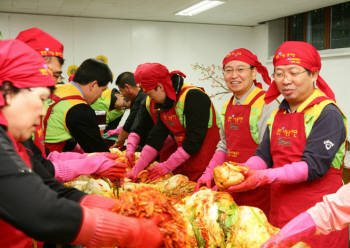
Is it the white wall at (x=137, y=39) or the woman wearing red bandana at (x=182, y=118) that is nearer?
the woman wearing red bandana at (x=182, y=118)

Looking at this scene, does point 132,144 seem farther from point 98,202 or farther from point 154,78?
point 98,202

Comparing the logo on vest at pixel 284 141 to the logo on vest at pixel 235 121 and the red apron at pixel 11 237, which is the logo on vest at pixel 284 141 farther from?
the red apron at pixel 11 237

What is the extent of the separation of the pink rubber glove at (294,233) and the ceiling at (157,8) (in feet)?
17.6

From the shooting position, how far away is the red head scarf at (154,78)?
8.74ft

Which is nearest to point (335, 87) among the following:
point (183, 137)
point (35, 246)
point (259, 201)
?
point (183, 137)

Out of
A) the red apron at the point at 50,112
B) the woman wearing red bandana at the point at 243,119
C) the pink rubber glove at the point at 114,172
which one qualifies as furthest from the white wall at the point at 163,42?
the pink rubber glove at the point at 114,172

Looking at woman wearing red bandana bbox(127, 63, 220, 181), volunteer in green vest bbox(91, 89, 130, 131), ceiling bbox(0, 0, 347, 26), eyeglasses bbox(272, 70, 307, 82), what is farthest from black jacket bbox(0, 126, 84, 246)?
ceiling bbox(0, 0, 347, 26)

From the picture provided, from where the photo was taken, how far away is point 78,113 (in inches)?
93.1

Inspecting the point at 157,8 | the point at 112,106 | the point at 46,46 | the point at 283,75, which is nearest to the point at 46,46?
the point at 46,46

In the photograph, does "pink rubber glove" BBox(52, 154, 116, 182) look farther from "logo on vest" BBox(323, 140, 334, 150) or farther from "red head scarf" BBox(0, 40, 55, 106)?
"logo on vest" BBox(323, 140, 334, 150)

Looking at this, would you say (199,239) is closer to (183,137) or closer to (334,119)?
(334,119)

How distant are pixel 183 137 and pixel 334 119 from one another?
138 centimetres

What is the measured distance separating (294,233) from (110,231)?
70 cm

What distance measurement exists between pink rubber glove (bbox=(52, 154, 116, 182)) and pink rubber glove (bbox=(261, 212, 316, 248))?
41.0 inches
